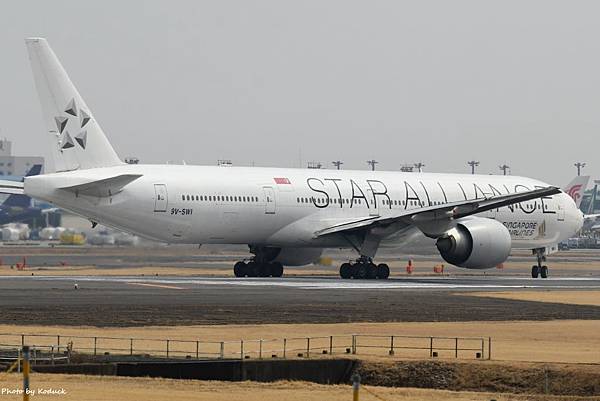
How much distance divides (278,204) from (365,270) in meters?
5.11

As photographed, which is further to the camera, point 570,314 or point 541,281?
point 541,281

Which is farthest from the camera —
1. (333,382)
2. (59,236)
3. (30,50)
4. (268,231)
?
(59,236)

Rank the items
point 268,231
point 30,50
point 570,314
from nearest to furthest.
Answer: point 570,314 → point 30,50 → point 268,231

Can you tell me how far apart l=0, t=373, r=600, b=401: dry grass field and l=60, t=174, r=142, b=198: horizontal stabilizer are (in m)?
30.1

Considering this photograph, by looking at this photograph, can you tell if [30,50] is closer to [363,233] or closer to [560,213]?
[363,233]

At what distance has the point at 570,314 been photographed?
42688 mm

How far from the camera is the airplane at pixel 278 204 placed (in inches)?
2276

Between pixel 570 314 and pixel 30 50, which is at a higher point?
pixel 30 50

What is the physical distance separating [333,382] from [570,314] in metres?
16.3

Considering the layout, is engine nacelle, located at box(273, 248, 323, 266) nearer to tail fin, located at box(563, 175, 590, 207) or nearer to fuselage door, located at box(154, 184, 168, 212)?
fuselage door, located at box(154, 184, 168, 212)

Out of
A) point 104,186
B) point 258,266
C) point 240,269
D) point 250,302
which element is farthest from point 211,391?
point 258,266

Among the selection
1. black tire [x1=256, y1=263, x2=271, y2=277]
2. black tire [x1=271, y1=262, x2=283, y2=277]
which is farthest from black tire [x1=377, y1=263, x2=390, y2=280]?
black tire [x1=256, y1=263, x2=271, y2=277]

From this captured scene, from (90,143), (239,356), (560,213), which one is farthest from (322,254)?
(239,356)

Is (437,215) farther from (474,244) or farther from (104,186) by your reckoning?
(104,186)
